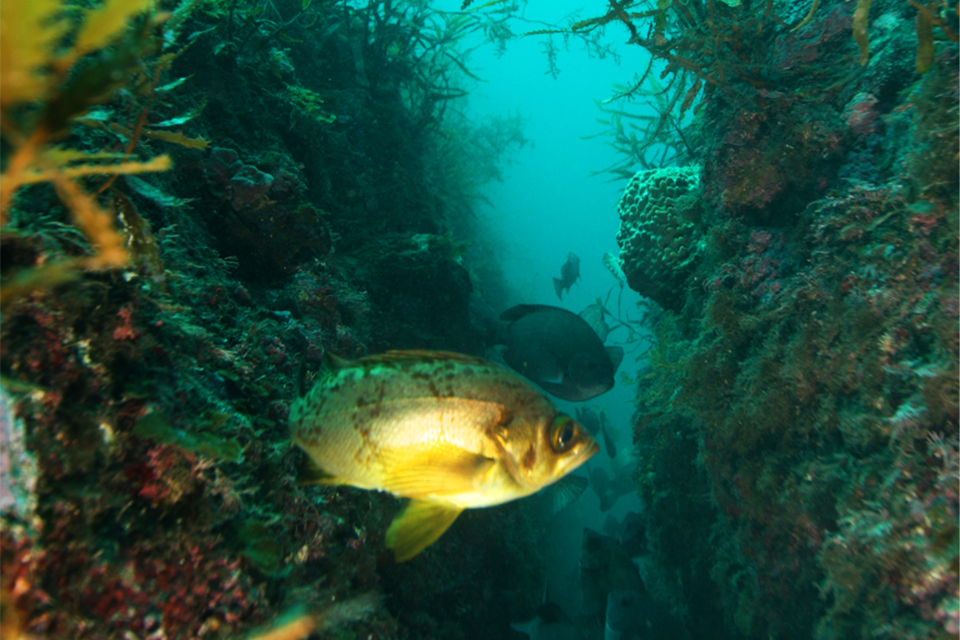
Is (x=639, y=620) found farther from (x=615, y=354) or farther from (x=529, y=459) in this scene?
(x=529, y=459)

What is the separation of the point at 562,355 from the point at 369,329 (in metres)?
2.33

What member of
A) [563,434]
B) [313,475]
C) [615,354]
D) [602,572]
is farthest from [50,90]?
[602,572]

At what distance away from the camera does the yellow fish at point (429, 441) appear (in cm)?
143

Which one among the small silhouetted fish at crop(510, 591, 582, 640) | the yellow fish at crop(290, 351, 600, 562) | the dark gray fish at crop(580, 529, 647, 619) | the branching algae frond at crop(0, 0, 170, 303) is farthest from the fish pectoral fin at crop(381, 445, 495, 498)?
the dark gray fish at crop(580, 529, 647, 619)

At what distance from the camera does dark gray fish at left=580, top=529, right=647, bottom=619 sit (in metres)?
5.34

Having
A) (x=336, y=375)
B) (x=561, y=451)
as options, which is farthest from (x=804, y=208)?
(x=336, y=375)

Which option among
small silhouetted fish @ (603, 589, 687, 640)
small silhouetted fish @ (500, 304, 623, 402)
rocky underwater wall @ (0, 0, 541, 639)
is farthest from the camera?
small silhouetted fish @ (500, 304, 623, 402)

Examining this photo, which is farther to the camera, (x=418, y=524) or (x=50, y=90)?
(x=418, y=524)

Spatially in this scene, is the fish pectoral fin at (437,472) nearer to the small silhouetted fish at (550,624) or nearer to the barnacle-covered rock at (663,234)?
the barnacle-covered rock at (663,234)

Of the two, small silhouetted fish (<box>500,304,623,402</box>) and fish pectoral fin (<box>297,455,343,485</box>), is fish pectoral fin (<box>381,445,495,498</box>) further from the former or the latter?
small silhouetted fish (<box>500,304,623,402</box>)

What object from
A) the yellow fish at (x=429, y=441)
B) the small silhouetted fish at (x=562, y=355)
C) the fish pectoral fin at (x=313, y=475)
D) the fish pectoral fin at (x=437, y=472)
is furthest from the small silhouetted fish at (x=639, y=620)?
the fish pectoral fin at (x=313, y=475)

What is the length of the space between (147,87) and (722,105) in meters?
5.01

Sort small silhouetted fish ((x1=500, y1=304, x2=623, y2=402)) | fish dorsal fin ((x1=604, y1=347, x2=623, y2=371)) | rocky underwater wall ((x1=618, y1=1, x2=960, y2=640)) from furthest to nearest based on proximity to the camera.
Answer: fish dorsal fin ((x1=604, y1=347, x2=623, y2=371)) → small silhouetted fish ((x1=500, y1=304, x2=623, y2=402)) → rocky underwater wall ((x1=618, y1=1, x2=960, y2=640))

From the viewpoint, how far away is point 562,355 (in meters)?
4.85
